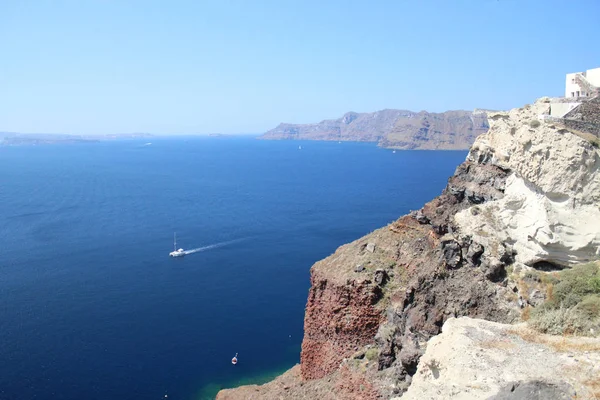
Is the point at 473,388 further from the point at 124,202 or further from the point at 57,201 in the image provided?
the point at 57,201

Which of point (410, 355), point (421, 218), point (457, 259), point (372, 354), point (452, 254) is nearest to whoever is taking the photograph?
point (410, 355)

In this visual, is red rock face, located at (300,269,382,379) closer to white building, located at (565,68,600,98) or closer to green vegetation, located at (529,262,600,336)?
green vegetation, located at (529,262,600,336)

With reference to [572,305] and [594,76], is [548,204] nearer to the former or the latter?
[572,305]

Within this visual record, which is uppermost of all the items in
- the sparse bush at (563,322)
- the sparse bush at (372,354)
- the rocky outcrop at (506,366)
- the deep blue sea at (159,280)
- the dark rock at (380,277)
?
the sparse bush at (563,322)

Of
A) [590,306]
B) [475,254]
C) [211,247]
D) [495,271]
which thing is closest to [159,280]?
[211,247]

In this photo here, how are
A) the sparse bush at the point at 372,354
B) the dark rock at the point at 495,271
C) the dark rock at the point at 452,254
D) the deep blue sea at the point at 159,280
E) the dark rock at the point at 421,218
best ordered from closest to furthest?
the dark rock at the point at 495,271 → the dark rock at the point at 452,254 → the sparse bush at the point at 372,354 → the dark rock at the point at 421,218 → the deep blue sea at the point at 159,280

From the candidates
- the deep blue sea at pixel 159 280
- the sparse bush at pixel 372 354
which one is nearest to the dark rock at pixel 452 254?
the sparse bush at pixel 372 354

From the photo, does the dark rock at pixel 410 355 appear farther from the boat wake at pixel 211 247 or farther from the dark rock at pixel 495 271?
the boat wake at pixel 211 247
